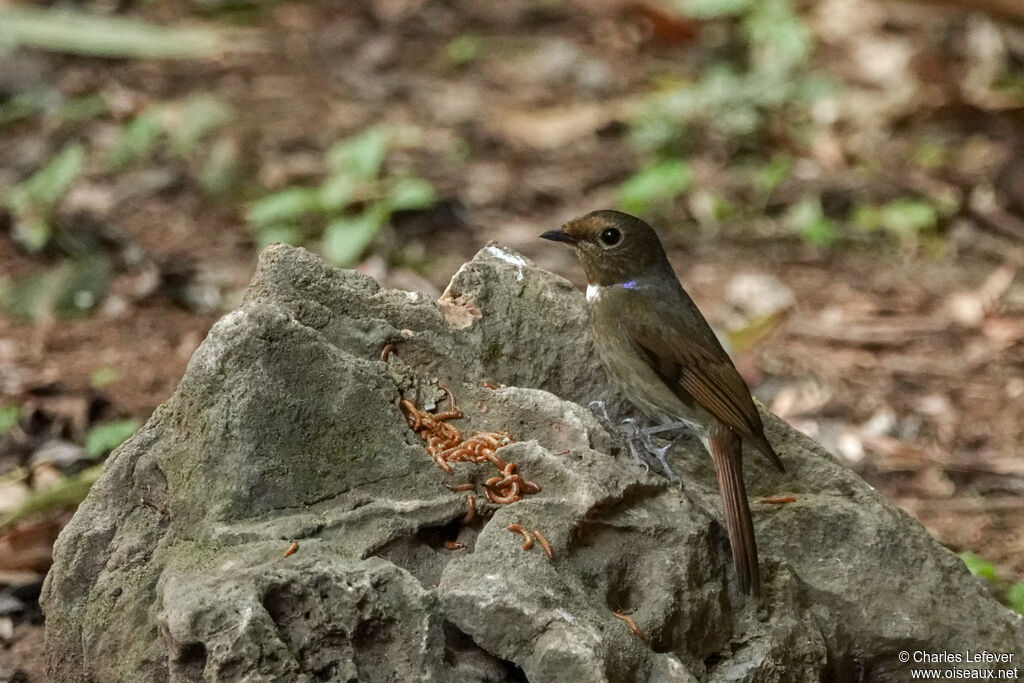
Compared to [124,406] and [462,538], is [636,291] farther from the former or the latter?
[124,406]

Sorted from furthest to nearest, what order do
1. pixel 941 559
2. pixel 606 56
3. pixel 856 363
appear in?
pixel 606 56
pixel 856 363
pixel 941 559

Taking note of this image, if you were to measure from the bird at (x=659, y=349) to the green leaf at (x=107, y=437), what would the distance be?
2.18 meters

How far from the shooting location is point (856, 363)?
690 centimetres

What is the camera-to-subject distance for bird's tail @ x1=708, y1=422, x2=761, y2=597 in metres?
3.47

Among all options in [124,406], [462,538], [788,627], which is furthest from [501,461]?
[124,406]

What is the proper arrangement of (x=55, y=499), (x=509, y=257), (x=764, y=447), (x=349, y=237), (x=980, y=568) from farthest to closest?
(x=349, y=237)
(x=980, y=568)
(x=55, y=499)
(x=509, y=257)
(x=764, y=447)

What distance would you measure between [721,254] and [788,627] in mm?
4849

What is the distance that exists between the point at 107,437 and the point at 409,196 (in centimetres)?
289

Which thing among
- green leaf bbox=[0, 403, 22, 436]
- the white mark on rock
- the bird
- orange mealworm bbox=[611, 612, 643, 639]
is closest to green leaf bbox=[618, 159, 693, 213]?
the bird

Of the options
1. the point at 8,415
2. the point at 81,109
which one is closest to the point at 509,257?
the point at 8,415

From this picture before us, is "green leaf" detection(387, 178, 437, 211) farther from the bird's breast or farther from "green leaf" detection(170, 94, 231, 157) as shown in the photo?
the bird's breast

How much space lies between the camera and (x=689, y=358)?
4.37 meters

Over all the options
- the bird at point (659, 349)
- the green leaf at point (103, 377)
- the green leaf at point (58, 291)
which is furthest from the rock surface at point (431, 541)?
the green leaf at point (58, 291)

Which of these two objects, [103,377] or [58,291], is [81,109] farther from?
[103,377]
